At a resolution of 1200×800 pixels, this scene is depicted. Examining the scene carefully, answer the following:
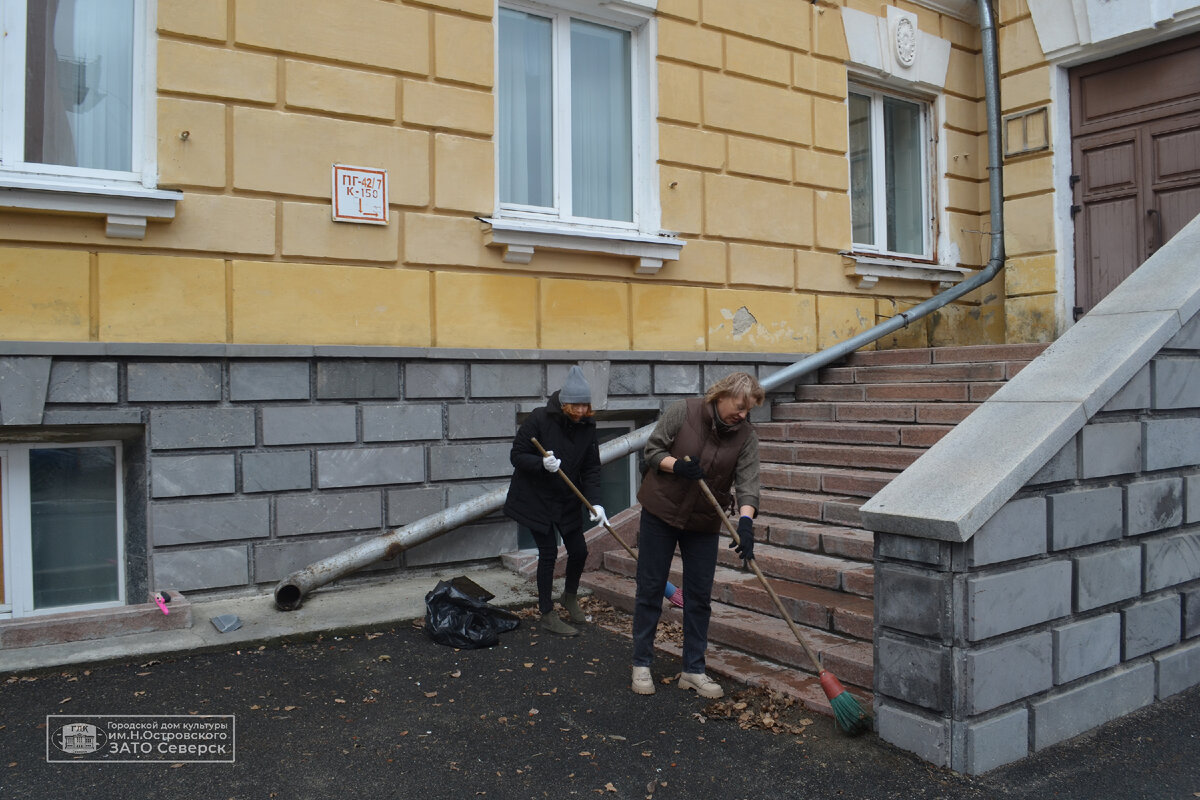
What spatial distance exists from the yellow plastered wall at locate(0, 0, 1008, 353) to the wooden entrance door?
2258mm

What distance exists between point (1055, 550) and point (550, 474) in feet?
9.52

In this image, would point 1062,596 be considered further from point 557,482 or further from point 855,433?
point 855,433

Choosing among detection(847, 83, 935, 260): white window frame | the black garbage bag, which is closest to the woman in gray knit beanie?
the black garbage bag

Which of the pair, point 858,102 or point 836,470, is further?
point 858,102

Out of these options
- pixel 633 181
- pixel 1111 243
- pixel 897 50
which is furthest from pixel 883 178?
pixel 633 181

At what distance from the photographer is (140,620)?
5.39m

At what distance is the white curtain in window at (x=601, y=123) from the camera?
25.7 ft

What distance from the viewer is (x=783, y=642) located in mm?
5027

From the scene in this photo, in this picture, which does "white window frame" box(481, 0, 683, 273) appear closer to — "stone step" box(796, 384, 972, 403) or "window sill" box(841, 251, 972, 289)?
"stone step" box(796, 384, 972, 403)

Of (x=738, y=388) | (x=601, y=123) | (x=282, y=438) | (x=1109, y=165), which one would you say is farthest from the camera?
Answer: (x=1109, y=165)

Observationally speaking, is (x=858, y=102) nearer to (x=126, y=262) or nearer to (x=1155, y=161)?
(x=1155, y=161)

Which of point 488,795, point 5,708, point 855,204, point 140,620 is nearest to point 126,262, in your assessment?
point 140,620

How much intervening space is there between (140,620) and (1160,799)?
5.17 metres

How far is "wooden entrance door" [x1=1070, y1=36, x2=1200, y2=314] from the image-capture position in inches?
335
